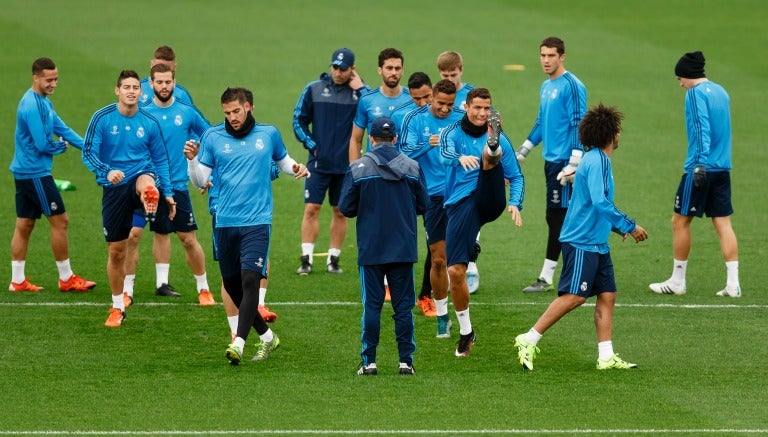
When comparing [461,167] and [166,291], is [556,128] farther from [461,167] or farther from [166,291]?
[166,291]

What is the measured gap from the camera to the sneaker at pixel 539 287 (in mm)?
14734

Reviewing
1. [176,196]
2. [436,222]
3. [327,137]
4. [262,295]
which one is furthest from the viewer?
[327,137]

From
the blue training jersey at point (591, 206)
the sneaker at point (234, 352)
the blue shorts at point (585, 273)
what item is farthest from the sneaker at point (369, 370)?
the blue training jersey at point (591, 206)

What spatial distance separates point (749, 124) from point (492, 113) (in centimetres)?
1432

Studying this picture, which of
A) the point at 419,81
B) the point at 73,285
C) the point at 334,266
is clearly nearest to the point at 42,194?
the point at 73,285

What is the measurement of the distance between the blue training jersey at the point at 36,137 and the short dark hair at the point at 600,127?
562cm

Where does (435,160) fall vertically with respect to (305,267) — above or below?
above

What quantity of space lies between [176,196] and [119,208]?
3.91 ft

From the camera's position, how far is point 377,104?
47.7ft

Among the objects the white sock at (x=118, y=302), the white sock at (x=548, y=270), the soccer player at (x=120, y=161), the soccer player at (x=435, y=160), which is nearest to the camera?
the soccer player at (x=435, y=160)

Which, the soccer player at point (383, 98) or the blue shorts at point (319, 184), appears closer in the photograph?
the soccer player at point (383, 98)

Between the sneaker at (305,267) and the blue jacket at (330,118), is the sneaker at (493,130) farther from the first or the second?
the sneaker at (305,267)

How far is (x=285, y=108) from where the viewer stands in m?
25.9

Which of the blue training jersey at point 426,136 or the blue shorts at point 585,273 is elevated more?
the blue training jersey at point 426,136
